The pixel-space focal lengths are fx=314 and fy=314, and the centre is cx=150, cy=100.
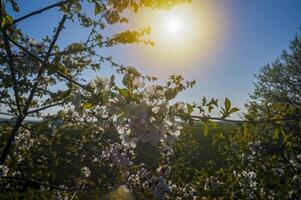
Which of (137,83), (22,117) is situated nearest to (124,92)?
(137,83)

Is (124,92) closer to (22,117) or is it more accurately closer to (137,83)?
(137,83)

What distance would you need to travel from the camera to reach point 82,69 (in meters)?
5.09

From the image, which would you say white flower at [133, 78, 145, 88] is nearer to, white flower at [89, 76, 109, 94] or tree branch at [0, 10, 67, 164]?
white flower at [89, 76, 109, 94]

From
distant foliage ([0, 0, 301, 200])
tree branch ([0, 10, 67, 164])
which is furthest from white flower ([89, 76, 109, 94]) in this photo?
tree branch ([0, 10, 67, 164])

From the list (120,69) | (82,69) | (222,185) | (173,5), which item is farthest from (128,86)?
(222,185)

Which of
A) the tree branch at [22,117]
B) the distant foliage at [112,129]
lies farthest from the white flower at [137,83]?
the tree branch at [22,117]

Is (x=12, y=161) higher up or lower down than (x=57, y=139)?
lower down

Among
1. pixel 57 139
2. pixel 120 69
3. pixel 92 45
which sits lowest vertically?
pixel 57 139

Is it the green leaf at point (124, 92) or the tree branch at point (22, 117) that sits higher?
the tree branch at point (22, 117)

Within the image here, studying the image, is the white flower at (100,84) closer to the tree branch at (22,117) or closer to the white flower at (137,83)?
the white flower at (137,83)

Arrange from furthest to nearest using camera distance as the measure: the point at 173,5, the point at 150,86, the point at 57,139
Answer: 1. the point at 57,139
2. the point at 173,5
3. the point at 150,86

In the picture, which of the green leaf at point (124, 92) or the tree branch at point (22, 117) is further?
the tree branch at point (22, 117)

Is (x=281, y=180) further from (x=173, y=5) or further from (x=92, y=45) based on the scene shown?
(x=173, y=5)

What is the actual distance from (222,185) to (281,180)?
52.2 inches
